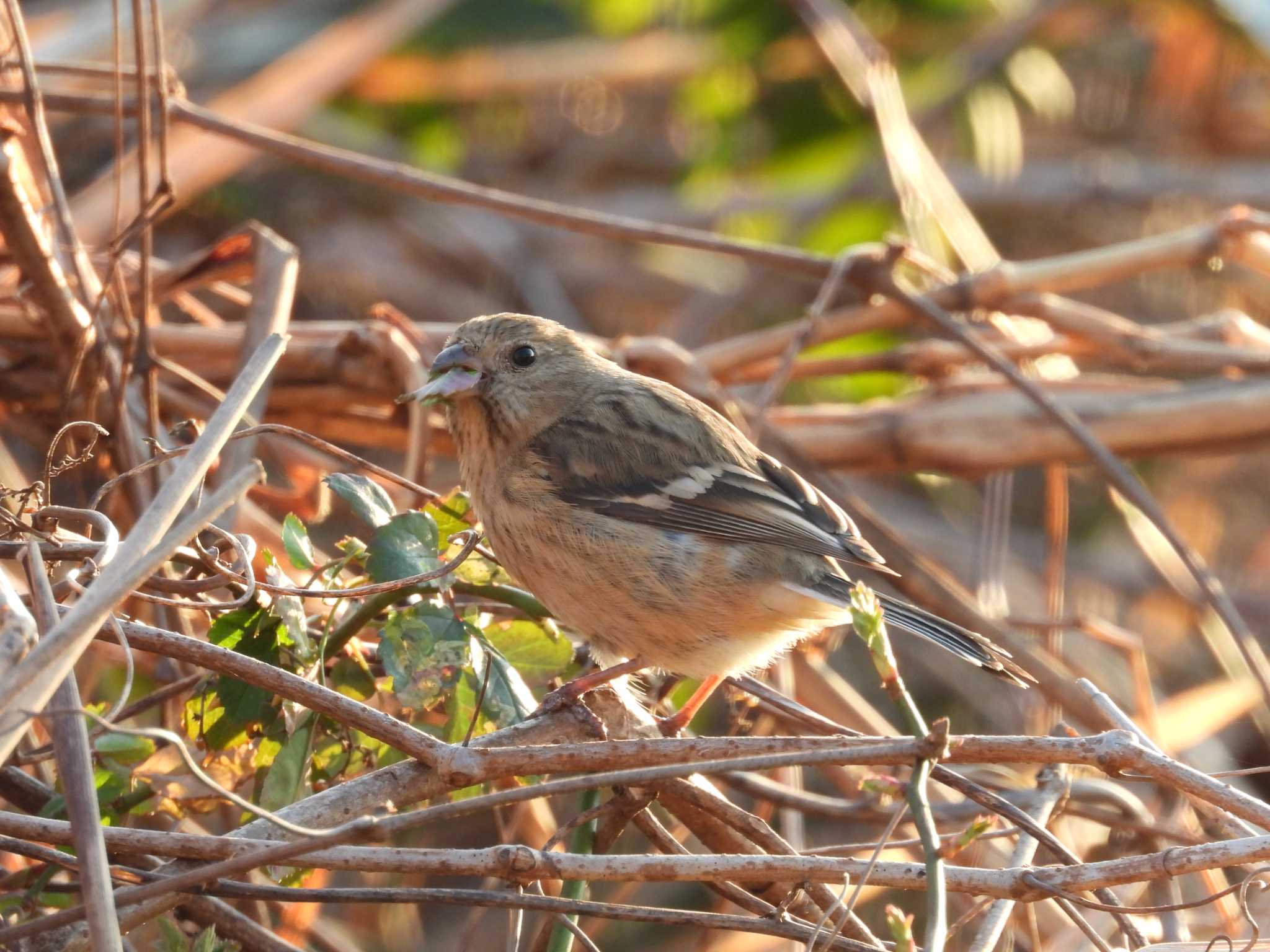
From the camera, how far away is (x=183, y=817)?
2.28m

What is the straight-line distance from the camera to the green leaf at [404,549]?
2162mm

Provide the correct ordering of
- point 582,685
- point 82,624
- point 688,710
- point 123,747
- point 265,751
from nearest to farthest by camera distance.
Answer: point 82,624 < point 123,747 < point 265,751 < point 582,685 < point 688,710

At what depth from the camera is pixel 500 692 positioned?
2.29 meters

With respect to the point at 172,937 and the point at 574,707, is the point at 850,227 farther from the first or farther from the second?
the point at 172,937

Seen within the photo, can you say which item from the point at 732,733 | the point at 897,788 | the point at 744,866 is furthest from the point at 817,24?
the point at 744,866

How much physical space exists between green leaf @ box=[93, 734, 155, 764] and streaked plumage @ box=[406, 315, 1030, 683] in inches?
35.0

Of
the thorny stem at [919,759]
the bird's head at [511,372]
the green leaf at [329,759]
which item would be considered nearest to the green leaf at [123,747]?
the green leaf at [329,759]

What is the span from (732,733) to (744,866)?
1.01m

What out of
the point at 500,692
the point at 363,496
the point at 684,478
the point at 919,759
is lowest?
the point at 919,759

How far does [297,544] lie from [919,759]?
1.09 meters

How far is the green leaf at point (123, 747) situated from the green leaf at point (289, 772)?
204mm

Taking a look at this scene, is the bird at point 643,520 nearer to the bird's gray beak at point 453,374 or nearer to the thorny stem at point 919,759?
the bird's gray beak at point 453,374

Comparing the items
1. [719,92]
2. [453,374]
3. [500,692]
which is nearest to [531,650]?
[500,692]

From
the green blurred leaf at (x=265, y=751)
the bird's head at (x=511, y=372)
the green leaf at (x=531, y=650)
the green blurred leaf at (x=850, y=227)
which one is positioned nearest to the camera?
the green blurred leaf at (x=265, y=751)
